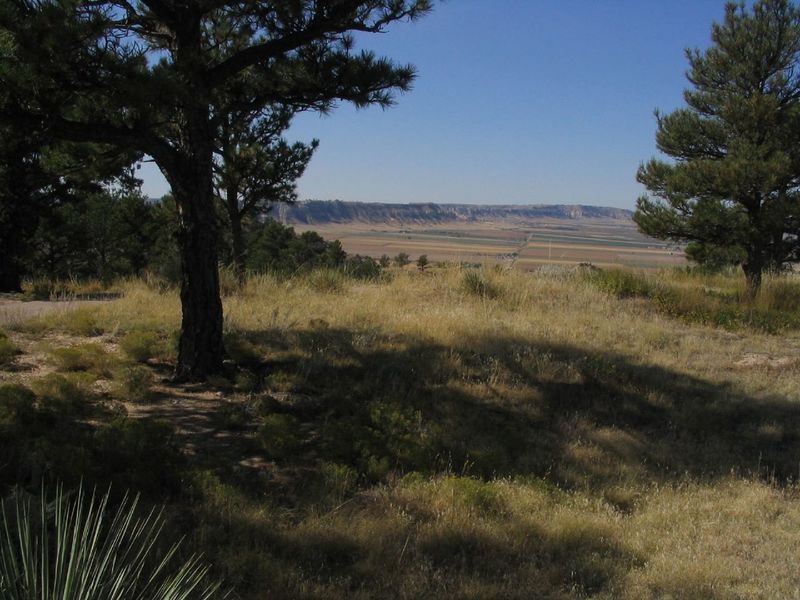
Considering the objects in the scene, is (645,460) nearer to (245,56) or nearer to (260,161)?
(245,56)

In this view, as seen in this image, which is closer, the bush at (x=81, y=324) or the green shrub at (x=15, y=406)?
the green shrub at (x=15, y=406)

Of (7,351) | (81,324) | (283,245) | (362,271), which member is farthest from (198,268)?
(283,245)

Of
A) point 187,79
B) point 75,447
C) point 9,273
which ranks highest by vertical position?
point 187,79

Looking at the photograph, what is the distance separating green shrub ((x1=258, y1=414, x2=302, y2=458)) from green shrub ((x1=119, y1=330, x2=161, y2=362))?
6.78ft

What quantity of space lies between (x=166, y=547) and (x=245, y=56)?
165 inches

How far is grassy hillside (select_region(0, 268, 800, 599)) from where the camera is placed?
333cm

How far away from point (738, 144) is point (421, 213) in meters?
116

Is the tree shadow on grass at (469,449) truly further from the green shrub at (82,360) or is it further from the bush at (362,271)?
the bush at (362,271)

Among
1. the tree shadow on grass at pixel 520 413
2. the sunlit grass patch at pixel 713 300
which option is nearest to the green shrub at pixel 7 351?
the tree shadow on grass at pixel 520 413

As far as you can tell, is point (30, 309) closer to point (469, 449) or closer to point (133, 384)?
point (133, 384)

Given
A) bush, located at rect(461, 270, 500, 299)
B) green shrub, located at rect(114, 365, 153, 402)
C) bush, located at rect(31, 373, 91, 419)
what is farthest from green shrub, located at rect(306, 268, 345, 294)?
bush, located at rect(31, 373, 91, 419)

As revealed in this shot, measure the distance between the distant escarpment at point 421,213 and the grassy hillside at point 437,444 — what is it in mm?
95287

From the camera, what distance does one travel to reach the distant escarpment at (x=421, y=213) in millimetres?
110688

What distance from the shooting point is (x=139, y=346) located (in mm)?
6203
